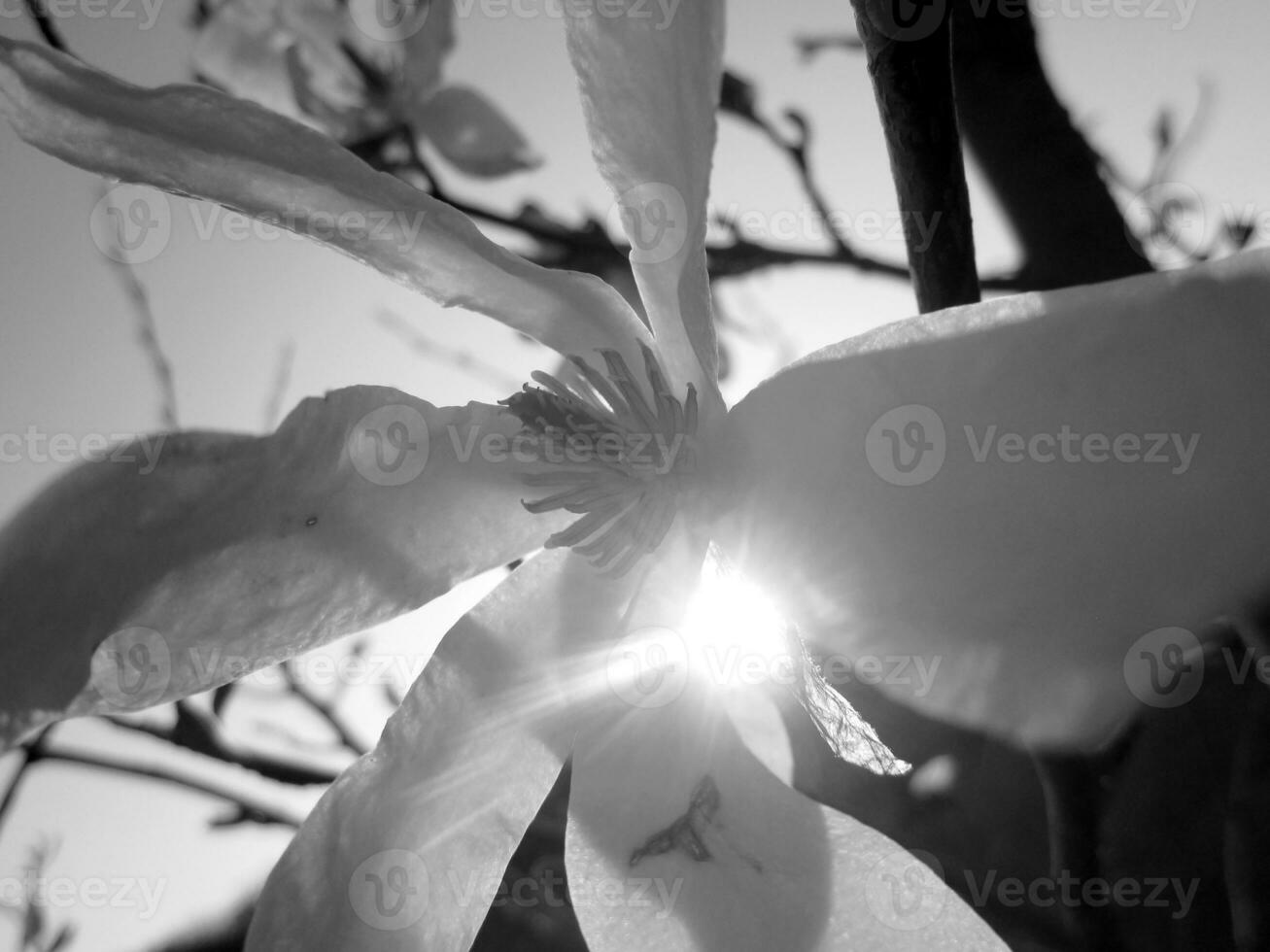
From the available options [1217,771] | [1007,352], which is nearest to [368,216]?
[1007,352]

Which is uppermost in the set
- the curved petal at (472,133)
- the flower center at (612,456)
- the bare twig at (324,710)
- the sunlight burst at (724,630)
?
the curved petal at (472,133)

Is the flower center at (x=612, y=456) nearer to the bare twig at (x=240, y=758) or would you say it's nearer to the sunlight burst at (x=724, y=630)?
the sunlight burst at (x=724, y=630)

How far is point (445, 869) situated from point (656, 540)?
0.65 feet

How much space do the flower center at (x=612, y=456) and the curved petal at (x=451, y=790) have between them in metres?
0.03

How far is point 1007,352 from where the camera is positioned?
40 cm

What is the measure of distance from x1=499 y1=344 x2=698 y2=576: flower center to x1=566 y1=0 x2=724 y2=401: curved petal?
0.16ft

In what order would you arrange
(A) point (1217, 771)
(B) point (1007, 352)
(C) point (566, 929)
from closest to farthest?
(B) point (1007, 352) → (A) point (1217, 771) → (C) point (566, 929)

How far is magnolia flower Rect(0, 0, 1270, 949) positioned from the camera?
401 mm

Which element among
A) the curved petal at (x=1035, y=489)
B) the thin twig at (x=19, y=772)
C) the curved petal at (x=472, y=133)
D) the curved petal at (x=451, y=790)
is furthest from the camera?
the curved petal at (x=472, y=133)

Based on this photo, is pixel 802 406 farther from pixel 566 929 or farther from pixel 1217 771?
pixel 566 929

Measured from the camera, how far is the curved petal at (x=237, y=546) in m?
0.45

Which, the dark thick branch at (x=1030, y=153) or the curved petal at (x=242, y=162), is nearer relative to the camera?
the curved petal at (x=242, y=162)

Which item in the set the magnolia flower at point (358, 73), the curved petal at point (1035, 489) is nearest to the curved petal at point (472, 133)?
the magnolia flower at point (358, 73)

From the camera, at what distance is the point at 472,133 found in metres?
1.34
